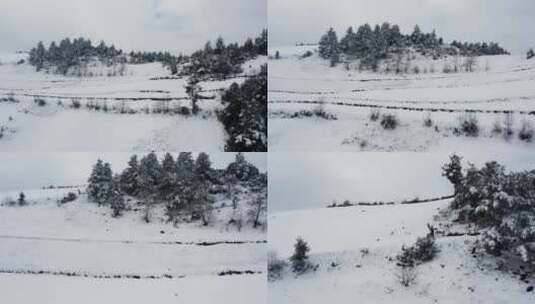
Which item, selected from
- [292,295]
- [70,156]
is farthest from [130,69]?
[292,295]

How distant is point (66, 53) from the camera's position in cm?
691

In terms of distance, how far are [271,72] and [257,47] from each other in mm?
337

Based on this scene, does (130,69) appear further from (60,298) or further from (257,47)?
(60,298)

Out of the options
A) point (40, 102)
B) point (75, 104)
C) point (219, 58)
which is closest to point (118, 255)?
point (75, 104)

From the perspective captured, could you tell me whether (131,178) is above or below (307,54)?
below

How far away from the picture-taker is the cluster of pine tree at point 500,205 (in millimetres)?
6188

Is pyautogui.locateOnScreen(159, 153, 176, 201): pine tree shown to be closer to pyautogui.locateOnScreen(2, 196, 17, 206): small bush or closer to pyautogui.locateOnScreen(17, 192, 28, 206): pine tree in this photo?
pyautogui.locateOnScreen(17, 192, 28, 206): pine tree

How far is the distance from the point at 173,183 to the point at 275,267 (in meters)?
1.56

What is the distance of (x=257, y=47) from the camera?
689 cm

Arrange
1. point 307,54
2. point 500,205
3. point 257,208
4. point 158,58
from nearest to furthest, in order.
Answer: point 500,205
point 307,54
point 257,208
point 158,58

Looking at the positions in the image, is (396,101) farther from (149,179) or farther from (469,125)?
(149,179)

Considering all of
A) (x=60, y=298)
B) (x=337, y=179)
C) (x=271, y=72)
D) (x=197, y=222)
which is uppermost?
(x=271, y=72)

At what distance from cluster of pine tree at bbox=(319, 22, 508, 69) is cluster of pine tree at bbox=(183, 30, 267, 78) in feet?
2.88

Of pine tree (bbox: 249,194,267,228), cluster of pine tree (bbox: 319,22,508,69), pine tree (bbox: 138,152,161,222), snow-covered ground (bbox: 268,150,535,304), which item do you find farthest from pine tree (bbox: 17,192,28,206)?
cluster of pine tree (bbox: 319,22,508,69)
